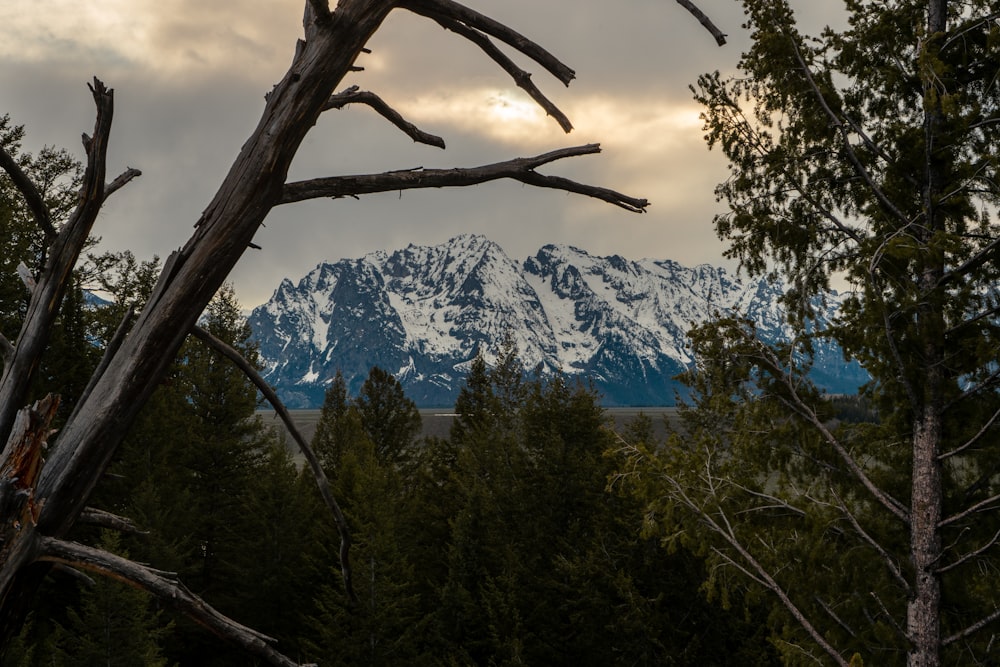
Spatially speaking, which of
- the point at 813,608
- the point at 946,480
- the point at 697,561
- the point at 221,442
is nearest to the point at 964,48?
the point at 946,480

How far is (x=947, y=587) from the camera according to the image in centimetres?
696

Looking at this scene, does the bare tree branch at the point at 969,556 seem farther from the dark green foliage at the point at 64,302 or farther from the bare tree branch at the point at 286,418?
the dark green foliage at the point at 64,302

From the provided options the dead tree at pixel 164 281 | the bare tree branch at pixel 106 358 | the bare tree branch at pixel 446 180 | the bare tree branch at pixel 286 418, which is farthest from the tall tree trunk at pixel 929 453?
the bare tree branch at pixel 106 358

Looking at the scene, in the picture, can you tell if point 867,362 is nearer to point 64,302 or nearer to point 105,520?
point 105,520

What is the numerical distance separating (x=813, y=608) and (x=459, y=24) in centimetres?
750

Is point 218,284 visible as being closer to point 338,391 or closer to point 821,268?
point 821,268

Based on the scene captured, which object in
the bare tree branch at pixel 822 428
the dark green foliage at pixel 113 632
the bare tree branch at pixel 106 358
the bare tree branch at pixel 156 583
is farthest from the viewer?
the dark green foliage at pixel 113 632

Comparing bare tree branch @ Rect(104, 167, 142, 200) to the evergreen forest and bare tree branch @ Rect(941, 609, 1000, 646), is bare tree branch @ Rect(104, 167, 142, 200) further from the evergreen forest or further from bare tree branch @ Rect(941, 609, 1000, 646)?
bare tree branch @ Rect(941, 609, 1000, 646)

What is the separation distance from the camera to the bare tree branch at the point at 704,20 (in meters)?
1.82

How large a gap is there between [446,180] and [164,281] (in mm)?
688

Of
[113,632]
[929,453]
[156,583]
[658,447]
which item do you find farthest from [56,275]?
[113,632]

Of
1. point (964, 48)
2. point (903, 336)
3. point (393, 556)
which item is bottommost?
point (393, 556)

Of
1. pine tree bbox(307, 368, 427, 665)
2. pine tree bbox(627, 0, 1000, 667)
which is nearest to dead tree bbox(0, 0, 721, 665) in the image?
pine tree bbox(627, 0, 1000, 667)

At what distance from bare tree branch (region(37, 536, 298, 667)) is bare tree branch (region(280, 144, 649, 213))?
825 mm
